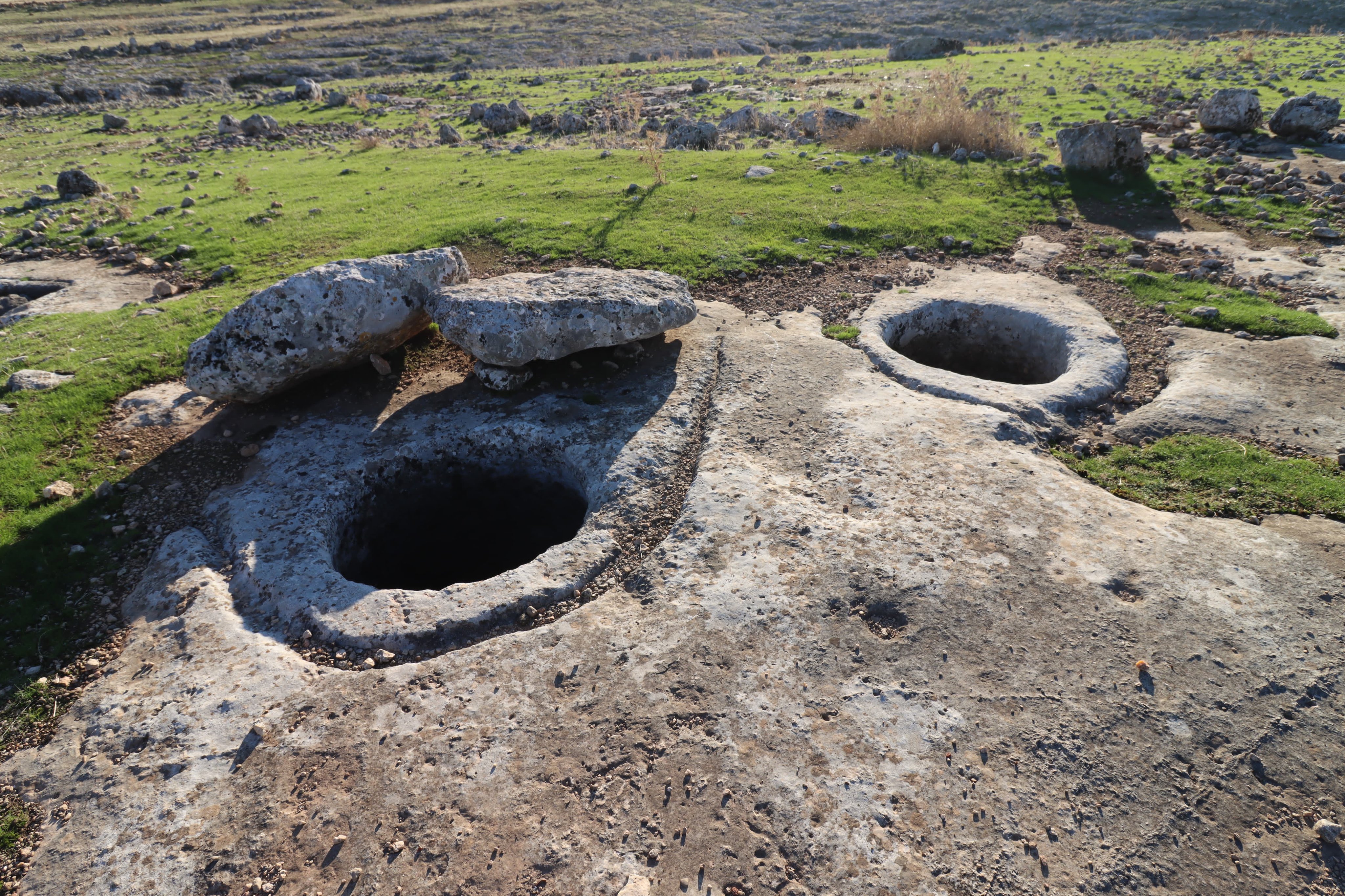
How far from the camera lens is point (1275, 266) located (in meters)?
11.3

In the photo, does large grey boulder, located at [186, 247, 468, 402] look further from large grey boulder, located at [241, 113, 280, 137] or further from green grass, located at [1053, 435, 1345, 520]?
large grey boulder, located at [241, 113, 280, 137]

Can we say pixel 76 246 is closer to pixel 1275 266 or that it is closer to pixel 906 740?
pixel 906 740

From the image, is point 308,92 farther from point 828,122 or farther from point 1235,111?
point 1235,111

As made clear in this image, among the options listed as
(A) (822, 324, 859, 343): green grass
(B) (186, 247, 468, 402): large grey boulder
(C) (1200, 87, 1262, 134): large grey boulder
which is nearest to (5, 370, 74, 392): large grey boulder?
(B) (186, 247, 468, 402): large grey boulder

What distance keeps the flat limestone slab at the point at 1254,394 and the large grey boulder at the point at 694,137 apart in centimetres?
1367

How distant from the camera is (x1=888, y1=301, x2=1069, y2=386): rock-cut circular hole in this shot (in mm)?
10102

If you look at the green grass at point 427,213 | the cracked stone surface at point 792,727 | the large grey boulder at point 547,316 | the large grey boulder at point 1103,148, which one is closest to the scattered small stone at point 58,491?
the green grass at point 427,213

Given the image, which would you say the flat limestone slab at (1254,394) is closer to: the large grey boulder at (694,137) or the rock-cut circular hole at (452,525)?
the rock-cut circular hole at (452,525)

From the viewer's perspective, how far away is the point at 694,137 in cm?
1983

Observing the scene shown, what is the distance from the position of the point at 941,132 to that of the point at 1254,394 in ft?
39.1

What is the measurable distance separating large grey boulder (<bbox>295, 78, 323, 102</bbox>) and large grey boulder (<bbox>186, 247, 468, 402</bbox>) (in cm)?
2838

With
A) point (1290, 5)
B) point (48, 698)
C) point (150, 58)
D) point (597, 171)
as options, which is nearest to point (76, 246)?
point (597, 171)

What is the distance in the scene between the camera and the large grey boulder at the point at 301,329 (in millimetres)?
8117

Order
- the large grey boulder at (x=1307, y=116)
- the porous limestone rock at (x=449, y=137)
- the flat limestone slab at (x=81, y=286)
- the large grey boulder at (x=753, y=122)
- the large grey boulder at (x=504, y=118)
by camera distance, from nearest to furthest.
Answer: the flat limestone slab at (x=81, y=286) < the large grey boulder at (x=1307, y=116) < the large grey boulder at (x=753, y=122) < the porous limestone rock at (x=449, y=137) < the large grey boulder at (x=504, y=118)
